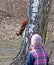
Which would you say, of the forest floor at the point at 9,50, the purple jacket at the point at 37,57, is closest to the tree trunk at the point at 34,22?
the forest floor at the point at 9,50

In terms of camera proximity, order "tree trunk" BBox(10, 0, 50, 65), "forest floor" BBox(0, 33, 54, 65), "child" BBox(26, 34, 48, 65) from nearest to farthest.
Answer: "child" BBox(26, 34, 48, 65) < "tree trunk" BBox(10, 0, 50, 65) < "forest floor" BBox(0, 33, 54, 65)

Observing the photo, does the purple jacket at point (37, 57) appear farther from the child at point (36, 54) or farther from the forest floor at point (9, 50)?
the forest floor at point (9, 50)

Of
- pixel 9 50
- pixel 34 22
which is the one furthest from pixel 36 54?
pixel 9 50

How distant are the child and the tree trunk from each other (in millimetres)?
3020

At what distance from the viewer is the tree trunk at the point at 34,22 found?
10.2 meters

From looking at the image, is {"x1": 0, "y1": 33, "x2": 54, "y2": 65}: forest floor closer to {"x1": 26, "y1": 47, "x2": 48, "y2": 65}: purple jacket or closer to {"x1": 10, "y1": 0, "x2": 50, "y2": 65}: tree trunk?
{"x1": 10, "y1": 0, "x2": 50, "y2": 65}: tree trunk

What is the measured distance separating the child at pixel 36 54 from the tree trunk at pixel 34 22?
3020 mm

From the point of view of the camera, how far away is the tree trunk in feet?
33.6

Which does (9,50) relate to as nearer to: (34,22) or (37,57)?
(34,22)

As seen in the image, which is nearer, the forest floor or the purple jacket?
the purple jacket

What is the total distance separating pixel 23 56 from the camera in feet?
35.3

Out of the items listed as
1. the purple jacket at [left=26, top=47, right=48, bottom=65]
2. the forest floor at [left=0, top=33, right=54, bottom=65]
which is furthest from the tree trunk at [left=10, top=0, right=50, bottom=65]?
the purple jacket at [left=26, top=47, right=48, bottom=65]

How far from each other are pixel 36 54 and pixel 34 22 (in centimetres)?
312

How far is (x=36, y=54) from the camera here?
7.25 meters
